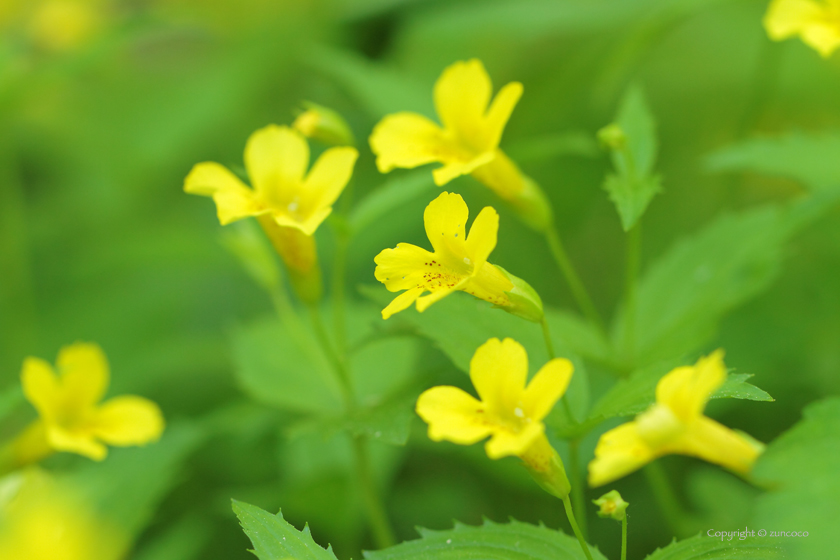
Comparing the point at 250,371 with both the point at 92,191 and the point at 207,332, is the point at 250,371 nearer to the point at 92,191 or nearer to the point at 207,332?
the point at 207,332

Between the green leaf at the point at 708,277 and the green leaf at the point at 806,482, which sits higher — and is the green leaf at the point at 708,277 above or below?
above

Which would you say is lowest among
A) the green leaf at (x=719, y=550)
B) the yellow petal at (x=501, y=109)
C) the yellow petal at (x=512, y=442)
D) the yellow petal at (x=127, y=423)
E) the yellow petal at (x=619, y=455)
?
the green leaf at (x=719, y=550)

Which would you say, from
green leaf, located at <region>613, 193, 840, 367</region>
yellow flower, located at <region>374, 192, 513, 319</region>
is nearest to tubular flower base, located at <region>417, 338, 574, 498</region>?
yellow flower, located at <region>374, 192, 513, 319</region>

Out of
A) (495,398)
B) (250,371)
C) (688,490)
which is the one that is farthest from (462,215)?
(688,490)

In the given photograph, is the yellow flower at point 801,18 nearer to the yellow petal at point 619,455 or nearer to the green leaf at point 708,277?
the green leaf at point 708,277

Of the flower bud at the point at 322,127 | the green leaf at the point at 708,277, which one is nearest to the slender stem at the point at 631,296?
the green leaf at the point at 708,277

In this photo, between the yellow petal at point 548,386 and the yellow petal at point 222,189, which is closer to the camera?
the yellow petal at point 548,386
